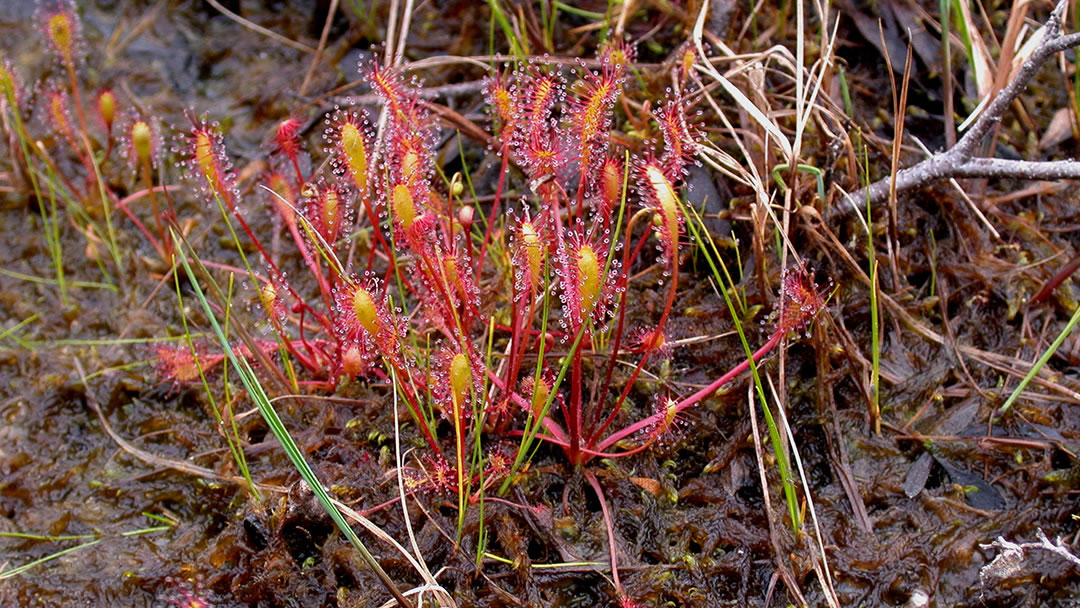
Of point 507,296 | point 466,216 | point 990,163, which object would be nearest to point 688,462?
point 507,296

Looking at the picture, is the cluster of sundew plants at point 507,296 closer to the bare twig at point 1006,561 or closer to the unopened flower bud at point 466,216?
the unopened flower bud at point 466,216

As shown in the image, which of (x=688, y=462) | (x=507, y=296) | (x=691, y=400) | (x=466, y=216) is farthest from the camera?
(x=507, y=296)

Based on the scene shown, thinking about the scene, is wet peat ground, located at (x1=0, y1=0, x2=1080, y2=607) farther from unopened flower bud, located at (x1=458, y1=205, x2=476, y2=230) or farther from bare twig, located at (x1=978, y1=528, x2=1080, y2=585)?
unopened flower bud, located at (x1=458, y1=205, x2=476, y2=230)

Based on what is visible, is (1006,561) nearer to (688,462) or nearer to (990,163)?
(688,462)

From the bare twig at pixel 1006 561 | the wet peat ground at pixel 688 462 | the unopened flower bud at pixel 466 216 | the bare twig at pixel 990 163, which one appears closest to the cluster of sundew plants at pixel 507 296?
the unopened flower bud at pixel 466 216

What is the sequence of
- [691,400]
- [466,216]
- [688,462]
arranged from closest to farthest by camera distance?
1. [466,216]
2. [691,400]
3. [688,462]

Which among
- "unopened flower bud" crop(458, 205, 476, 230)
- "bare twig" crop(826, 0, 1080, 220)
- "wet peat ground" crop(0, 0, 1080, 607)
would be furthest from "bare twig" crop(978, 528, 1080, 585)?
"unopened flower bud" crop(458, 205, 476, 230)
